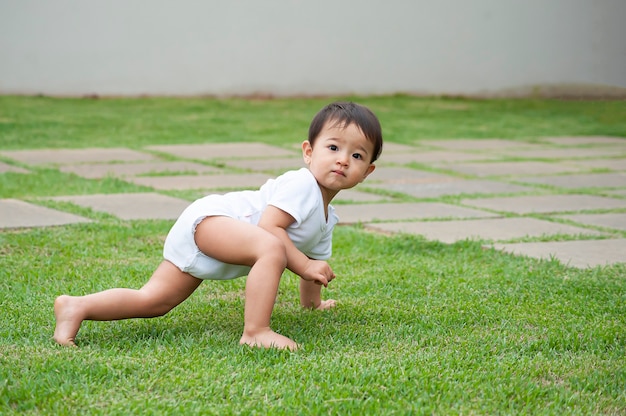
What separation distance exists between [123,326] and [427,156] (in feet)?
13.7

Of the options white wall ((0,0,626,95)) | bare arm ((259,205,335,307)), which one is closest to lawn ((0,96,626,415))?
bare arm ((259,205,335,307))

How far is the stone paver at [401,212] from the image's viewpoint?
4117 millimetres

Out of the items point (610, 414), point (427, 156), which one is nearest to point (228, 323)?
point (610, 414)

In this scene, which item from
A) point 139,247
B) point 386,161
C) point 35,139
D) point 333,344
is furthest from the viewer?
point 35,139

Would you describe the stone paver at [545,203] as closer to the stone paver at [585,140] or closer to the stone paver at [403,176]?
the stone paver at [403,176]

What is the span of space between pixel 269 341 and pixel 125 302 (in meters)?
0.39

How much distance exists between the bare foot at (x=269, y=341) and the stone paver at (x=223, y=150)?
387 centimetres

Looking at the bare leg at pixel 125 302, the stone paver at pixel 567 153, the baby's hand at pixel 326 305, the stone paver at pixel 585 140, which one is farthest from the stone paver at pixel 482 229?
the stone paver at pixel 585 140

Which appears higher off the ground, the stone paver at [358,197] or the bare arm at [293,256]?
the bare arm at [293,256]

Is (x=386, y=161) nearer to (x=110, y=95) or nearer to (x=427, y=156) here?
(x=427, y=156)

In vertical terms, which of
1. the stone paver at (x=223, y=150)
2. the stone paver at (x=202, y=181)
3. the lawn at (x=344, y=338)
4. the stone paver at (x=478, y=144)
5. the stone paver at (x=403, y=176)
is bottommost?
the lawn at (x=344, y=338)

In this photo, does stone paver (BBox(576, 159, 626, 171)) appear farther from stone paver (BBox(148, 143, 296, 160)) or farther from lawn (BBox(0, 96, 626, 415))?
lawn (BBox(0, 96, 626, 415))

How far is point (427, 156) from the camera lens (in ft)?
21.0

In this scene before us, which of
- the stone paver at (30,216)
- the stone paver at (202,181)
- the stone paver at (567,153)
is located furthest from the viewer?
the stone paver at (567,153)
